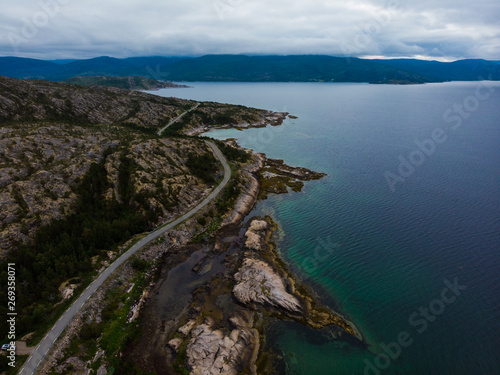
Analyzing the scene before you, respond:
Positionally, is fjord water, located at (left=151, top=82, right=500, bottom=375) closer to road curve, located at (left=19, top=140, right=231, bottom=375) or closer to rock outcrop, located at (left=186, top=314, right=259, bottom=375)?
rock outcrop, located at (left=186, top=314, right=259, bottom=375)

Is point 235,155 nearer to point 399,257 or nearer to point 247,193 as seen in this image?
point 247,193

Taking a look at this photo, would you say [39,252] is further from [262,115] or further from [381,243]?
[262,115]

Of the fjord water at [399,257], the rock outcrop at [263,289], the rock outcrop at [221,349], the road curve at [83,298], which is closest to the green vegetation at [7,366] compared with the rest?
the road curve at [83,298]

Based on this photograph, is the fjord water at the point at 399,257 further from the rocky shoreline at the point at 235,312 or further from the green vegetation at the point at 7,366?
the green vegetation at the point at 7,366

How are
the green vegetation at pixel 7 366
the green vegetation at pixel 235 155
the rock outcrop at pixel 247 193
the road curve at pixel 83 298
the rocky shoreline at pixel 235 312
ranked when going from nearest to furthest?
the green vegetation at pixel 7 366 < the road curve at pixel 83 298 < the rocky shoreline at pixel 235 312 < the rock outcrop at pixel 247 193 < the green vegetation at pixel 235 155

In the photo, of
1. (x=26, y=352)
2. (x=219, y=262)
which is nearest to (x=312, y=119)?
(x=219, y=262)

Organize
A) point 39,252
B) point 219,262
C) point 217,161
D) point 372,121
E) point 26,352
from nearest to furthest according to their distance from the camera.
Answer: point 26,352, point 39,252, point 219,262, point 217,161, point 372,121

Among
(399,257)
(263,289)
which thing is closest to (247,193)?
(263,289)

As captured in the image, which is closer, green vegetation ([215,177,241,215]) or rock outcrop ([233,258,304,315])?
rock outcrop ([233,258,304,315])

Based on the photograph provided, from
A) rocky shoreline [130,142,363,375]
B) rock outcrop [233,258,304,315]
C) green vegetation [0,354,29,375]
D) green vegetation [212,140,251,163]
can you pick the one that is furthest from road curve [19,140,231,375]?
green vegetation [212,140,251,163]

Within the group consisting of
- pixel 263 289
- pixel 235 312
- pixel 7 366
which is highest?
pixel 263 289

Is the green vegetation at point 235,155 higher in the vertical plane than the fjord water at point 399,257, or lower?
higher
